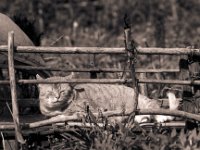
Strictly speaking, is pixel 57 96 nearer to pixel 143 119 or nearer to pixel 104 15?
pixel 143 119

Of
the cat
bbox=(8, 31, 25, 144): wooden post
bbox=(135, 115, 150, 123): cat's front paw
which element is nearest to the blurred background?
the cat

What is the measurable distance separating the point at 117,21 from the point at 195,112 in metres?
8.10

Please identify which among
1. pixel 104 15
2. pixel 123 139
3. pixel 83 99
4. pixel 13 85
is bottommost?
pixel 123 139

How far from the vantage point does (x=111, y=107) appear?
6246mm

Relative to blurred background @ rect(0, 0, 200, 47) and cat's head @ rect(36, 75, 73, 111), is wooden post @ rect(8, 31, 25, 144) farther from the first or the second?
blurred background @ rect(0, 0, 200, 47)

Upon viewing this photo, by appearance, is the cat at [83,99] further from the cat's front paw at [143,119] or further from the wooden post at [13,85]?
the wooden post at [13,85]

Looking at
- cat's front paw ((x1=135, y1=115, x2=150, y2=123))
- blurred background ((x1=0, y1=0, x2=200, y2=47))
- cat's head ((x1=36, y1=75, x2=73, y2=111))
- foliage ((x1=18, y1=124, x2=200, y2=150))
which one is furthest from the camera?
blurred background ((x1=0, y1=0, x2=200, y2=47))

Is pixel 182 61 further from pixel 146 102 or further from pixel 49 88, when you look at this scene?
pixel 49 88

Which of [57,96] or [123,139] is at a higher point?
[57,96]

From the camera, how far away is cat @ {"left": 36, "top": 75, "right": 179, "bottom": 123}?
622 cm

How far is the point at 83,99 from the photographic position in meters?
6.29

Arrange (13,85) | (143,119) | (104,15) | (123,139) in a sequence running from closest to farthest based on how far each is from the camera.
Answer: (123,139) < (13,85) < (143,119) < (104,15)

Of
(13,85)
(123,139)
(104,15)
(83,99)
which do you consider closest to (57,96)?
(83,99)

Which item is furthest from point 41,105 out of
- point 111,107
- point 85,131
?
point 85,131
